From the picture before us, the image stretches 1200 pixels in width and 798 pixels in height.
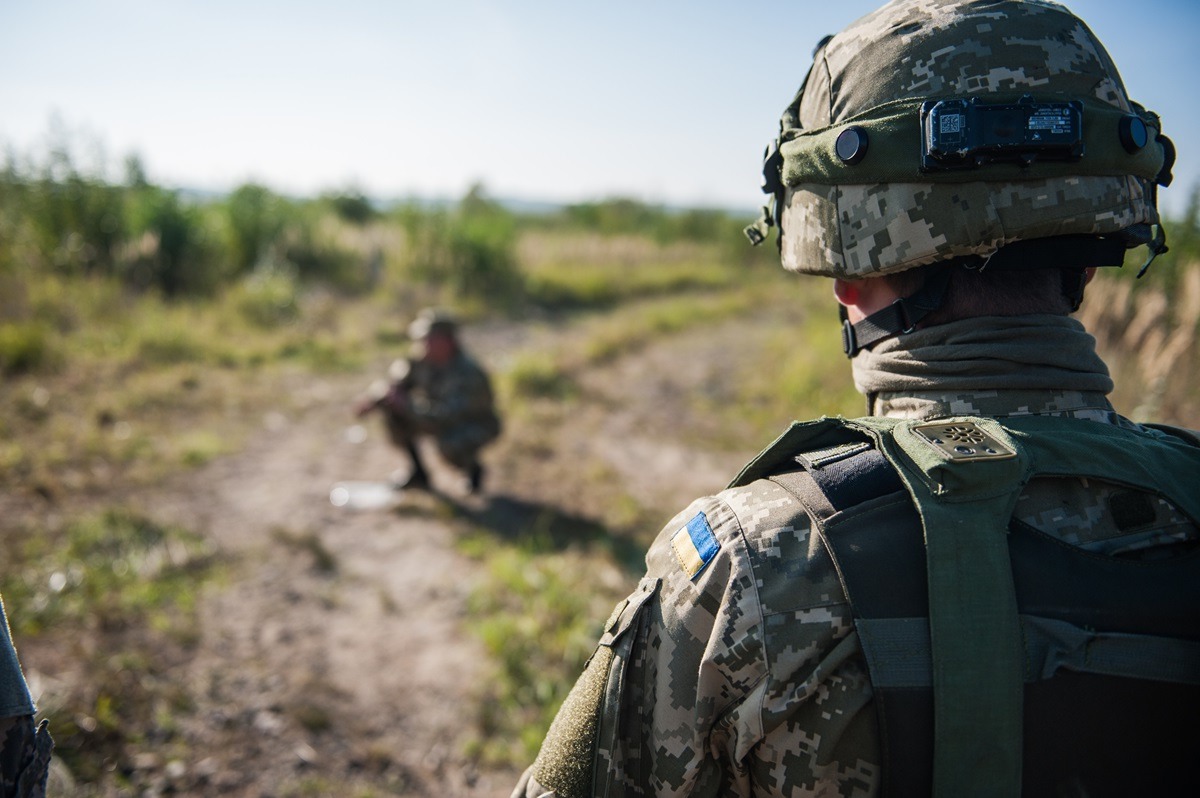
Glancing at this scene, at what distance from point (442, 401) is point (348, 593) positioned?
166cm

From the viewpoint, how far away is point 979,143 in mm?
1201

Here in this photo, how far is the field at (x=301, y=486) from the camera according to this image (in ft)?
10.4

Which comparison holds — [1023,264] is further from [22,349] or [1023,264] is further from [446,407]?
[22,349]

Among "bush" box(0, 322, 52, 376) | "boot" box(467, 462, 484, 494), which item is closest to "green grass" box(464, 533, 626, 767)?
"boot" box(467, 462, 484, 494)

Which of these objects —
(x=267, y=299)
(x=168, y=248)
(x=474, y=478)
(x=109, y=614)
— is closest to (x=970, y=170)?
(x=109, y=614)

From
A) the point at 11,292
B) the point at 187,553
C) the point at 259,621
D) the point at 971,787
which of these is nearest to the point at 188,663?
the point at 259,621

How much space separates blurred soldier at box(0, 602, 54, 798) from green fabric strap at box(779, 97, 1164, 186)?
1667 millimetres

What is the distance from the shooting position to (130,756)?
291 cm

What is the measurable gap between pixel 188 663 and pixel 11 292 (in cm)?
686

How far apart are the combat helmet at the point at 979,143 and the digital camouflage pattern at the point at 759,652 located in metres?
0.20

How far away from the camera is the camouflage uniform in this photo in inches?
213

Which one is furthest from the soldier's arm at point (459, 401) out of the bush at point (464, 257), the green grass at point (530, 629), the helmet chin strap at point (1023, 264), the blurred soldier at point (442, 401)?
the bush at point (464, 257)

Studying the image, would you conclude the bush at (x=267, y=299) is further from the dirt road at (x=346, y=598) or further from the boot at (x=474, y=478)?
the boot at (x=474, y=478)

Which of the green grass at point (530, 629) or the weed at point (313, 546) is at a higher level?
the weed at point (313, 546)
